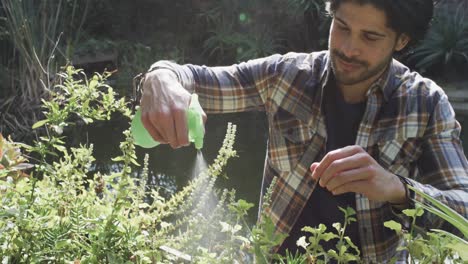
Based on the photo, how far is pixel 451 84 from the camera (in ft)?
21.8

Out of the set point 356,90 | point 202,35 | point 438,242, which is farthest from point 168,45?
point 438,242

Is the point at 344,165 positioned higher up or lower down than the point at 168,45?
higher up

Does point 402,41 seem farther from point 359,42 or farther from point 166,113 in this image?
point 166,113

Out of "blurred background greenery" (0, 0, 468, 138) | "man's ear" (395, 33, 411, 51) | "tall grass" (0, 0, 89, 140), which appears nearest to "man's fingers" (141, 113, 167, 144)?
"man's ear" (395, 33, 411, 51)

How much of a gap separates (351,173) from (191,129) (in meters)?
0.28

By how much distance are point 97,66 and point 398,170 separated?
6.11 metres

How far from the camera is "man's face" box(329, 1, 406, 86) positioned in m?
1.35

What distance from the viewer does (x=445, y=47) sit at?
22.9 ft

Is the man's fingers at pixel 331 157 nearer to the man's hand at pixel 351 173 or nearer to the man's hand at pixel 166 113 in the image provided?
the man's hand at pixel 351 173

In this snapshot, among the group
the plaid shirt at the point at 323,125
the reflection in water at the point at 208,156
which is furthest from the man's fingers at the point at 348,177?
the reflection in water at the point at 208,156

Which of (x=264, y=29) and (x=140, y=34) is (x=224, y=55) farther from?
(x=140, y=34)

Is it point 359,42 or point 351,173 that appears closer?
point 351,173

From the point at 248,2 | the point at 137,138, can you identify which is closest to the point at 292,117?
the point at 137,138

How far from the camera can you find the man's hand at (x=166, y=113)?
0.86 metres
